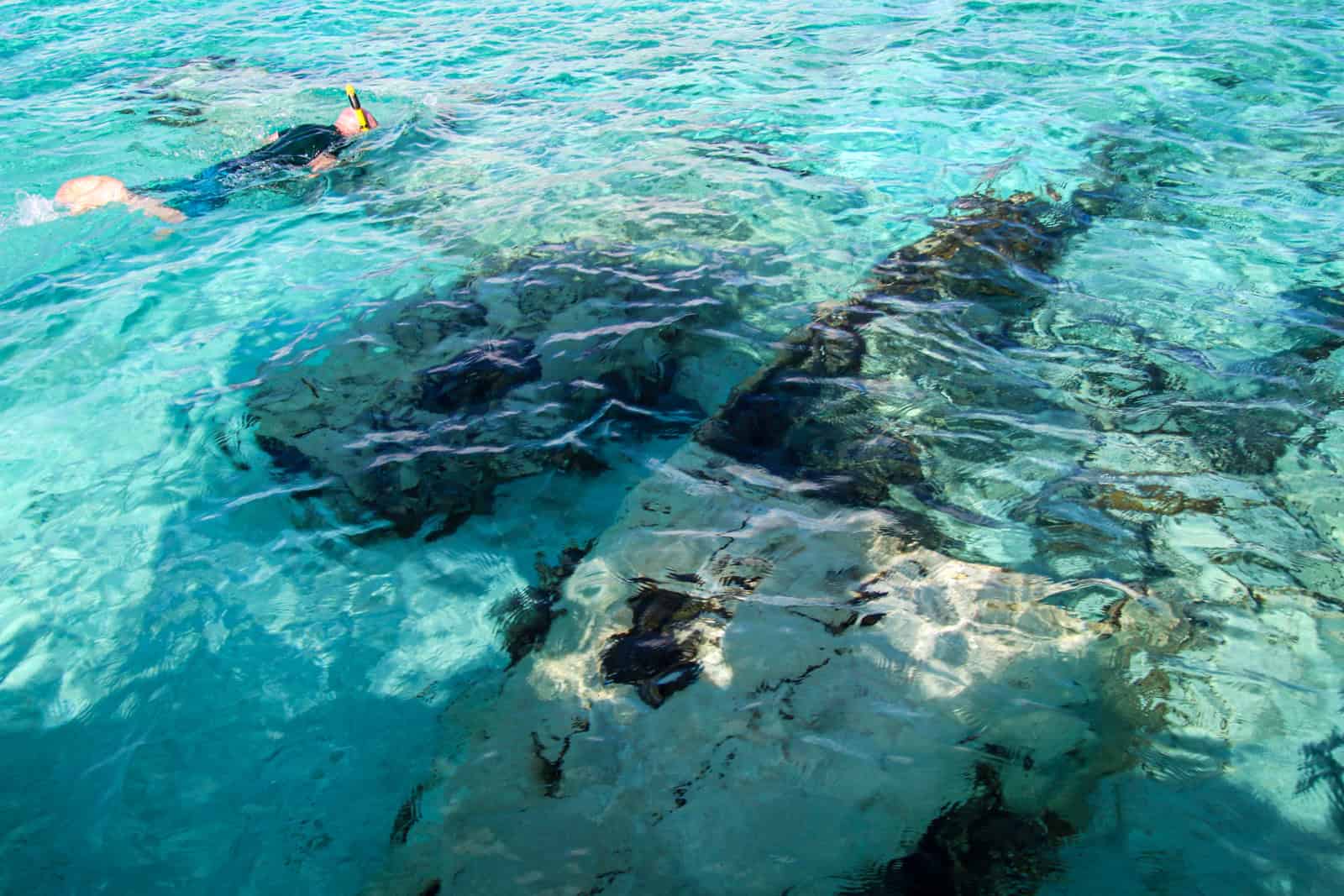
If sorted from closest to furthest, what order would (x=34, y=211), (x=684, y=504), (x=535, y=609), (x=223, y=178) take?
(x=535, y=609), (x=684, y=504), (x=34, y=211), (x=223, y=178)

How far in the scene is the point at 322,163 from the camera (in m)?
8.26

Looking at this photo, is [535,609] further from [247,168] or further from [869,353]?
[247,168]

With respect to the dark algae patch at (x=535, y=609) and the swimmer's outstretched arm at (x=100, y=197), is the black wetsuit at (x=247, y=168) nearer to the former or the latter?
the swimmer's outstretched arm at (x=100, y=197)

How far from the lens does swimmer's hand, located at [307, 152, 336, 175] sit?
816cm

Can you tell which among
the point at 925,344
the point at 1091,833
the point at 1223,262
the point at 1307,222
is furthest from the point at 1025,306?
the point at 1091,833

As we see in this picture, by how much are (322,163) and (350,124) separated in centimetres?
90

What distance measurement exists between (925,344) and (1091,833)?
3.18 metres

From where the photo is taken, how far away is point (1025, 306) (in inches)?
200

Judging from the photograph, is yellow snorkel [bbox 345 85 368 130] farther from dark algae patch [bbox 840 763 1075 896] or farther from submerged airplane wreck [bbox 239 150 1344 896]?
dark algae patch [bbox 840 763 1075 896]

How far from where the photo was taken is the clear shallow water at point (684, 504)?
2.45m

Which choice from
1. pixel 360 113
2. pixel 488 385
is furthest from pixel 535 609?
pixel 360 113

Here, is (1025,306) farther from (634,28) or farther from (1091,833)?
(634,28)

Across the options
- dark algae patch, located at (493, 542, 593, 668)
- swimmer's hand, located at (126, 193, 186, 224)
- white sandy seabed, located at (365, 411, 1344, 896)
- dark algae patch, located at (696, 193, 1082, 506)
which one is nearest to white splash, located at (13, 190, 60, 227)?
swimmer's hand, located at (126, 193, 186, 224)

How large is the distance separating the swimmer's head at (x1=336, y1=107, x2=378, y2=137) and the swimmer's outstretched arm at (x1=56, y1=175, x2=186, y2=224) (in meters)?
2.29
